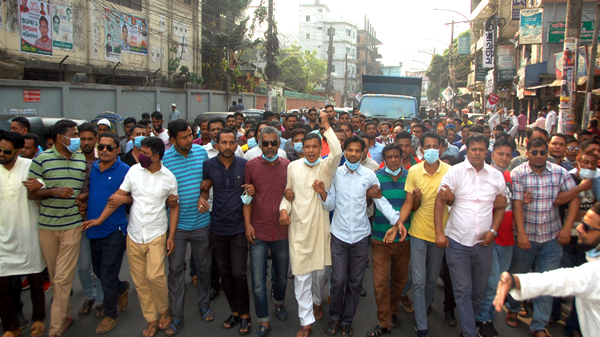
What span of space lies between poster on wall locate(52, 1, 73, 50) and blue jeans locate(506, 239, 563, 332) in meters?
19.5

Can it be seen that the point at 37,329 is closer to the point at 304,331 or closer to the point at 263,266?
the point at 263,266

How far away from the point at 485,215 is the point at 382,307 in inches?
51.7

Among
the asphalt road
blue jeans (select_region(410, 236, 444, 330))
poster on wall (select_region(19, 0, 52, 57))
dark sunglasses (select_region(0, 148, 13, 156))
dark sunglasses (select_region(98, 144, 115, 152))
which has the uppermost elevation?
poster on wall (select_region(19, 0, 52, 57))

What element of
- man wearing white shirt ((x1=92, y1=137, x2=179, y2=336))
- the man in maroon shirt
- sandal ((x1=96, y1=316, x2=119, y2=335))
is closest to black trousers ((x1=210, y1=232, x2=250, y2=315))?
the man in maroon shirt

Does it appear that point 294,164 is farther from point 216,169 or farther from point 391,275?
point 391,275

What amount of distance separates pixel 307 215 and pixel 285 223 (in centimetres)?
23

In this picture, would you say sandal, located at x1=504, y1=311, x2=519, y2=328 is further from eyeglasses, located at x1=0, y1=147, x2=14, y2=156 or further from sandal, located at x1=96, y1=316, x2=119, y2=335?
eyeglasses, located at x1=0, y1=147, x2=14, y2=156

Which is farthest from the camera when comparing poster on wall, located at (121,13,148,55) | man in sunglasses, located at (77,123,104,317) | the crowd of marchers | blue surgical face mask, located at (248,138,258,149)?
poster on wall, located at (121,13,148,55)

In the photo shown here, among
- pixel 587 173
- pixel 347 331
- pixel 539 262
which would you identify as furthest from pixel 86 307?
pixel 587 173

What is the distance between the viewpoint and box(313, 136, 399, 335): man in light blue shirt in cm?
417

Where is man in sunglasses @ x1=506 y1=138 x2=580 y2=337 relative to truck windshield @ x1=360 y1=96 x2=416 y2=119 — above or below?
below

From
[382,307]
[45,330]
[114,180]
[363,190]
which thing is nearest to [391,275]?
[382,307]

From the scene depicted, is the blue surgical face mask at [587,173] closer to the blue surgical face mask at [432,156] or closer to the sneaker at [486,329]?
the blue surgical face mask at [432,156]

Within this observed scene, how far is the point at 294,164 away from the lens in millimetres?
4305
